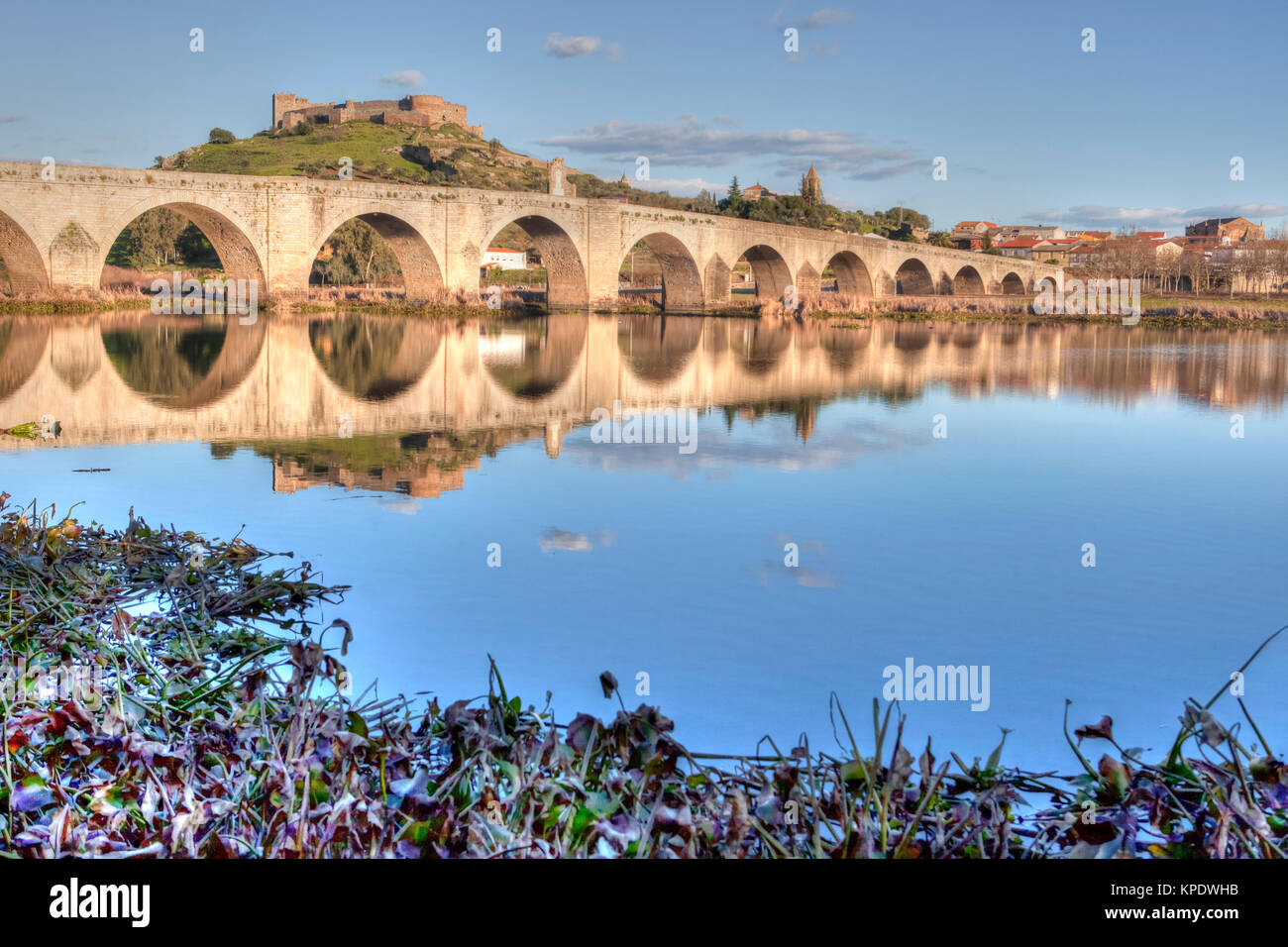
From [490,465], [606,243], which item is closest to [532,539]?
[490,465]

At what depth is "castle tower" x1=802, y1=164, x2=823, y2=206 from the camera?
75438mm

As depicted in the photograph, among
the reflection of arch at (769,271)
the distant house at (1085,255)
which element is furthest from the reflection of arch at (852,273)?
the distant house at (1085,255)

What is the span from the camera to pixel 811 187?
249ft

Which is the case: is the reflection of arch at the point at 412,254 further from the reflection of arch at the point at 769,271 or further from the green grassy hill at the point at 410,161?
the green grassy hill at the point at 410,161

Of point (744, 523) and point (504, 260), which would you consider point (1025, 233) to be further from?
point (744, 523)

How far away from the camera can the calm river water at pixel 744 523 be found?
2.86 meters

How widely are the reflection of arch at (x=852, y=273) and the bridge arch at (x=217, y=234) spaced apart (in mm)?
30714

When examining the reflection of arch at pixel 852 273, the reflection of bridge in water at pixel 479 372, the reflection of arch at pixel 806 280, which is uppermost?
the reflection of arch at pixel 852 273

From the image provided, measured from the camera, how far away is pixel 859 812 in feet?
6.36

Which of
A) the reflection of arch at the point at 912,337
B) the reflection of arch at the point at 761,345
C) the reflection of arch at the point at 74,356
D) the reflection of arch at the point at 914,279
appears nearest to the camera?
the reflection of arch at the point at 74,356

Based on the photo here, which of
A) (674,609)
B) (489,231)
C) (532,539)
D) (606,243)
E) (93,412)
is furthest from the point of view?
(606,243)

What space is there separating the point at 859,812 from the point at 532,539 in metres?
2.61
